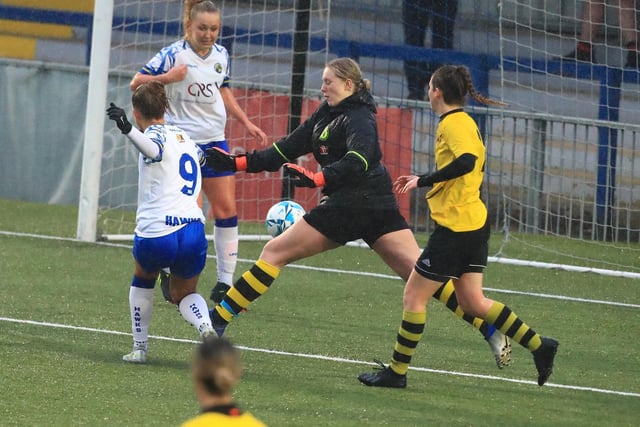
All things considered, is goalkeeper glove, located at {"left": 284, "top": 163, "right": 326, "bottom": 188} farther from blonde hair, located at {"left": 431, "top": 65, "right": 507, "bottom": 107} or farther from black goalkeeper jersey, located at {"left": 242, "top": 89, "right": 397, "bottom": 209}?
blonde hair, located at {"left": 431, "top": 65, "right": 507, "bottom": 107}

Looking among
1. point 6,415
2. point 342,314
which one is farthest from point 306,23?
point 6,415

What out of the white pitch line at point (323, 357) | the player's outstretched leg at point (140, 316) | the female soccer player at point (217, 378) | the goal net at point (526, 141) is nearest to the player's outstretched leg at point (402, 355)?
the white pitch line at point (323, 357)

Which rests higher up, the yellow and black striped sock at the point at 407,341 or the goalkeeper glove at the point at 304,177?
the goalkeeper glove at the point at 304,177

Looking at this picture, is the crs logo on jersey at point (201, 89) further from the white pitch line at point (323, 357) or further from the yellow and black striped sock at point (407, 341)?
the yellow and black striped sock at point (407, 341)

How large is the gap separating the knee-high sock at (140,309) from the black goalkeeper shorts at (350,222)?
0.96 m

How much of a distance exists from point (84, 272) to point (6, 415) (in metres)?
4.76

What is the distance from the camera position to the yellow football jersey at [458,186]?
676 centimetres

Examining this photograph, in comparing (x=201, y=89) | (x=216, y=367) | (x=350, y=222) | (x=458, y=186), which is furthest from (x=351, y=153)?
(x=216, y=367)

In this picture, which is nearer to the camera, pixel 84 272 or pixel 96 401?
pixel 96 401

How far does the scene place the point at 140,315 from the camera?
717cm

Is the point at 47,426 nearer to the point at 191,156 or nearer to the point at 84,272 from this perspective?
the point at 191,156

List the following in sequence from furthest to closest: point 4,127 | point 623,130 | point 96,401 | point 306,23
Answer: point 4,127 < point 623,130 < point 306,23 < point 96,401

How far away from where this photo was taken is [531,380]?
7254mm

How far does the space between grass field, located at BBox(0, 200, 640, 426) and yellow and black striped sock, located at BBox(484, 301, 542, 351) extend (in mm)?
256
